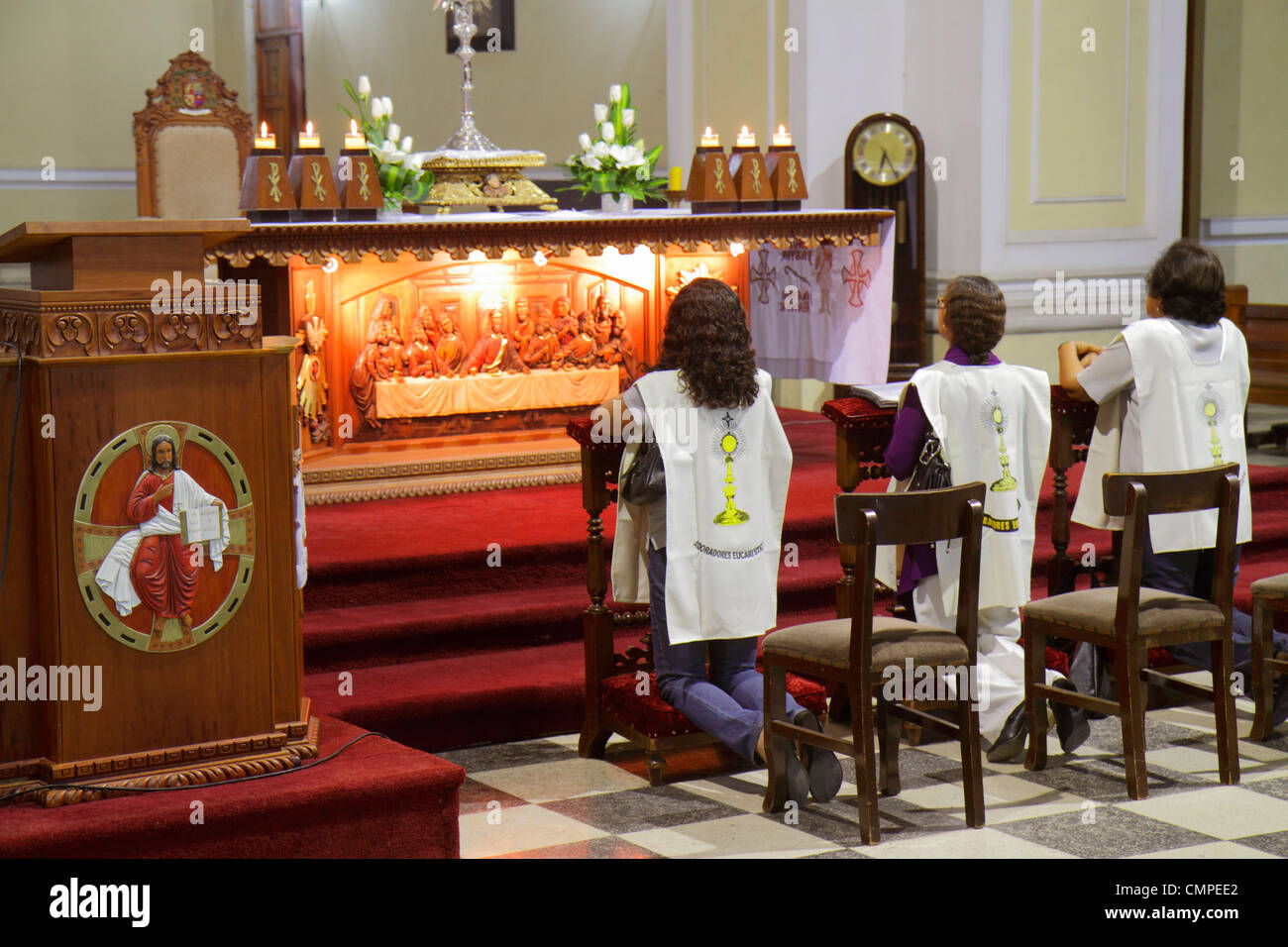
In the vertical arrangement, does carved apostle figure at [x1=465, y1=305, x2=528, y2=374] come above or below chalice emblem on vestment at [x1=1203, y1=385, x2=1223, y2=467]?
above

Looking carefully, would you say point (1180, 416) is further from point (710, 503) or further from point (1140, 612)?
point (710, 503)

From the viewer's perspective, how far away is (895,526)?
4.13 m

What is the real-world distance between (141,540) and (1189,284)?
3340 mm

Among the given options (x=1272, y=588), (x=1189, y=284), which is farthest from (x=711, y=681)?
(x=1189, y=284)

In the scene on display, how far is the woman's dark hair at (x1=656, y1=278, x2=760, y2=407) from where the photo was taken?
14.8 ft

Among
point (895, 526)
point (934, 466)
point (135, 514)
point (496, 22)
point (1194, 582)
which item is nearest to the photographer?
point (135, 514)

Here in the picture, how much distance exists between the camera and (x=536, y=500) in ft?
22.7

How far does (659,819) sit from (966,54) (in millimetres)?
5628

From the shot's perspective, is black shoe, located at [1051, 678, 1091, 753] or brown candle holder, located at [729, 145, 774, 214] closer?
black shoe, located at [1051, 678, 1091, 753]

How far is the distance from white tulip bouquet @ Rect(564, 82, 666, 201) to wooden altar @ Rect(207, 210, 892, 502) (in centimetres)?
30

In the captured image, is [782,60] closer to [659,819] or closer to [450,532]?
[450,532]

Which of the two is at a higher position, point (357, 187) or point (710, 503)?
point (357, 187)

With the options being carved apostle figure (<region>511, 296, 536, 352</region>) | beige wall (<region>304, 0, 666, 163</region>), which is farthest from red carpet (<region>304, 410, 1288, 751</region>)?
beige wall (<region>304, 0, 666, 163</region>)

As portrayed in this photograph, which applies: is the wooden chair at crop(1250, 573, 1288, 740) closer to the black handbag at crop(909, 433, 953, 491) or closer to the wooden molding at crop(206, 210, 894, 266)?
the black handbag at crop(909, 433, 953, 491)
